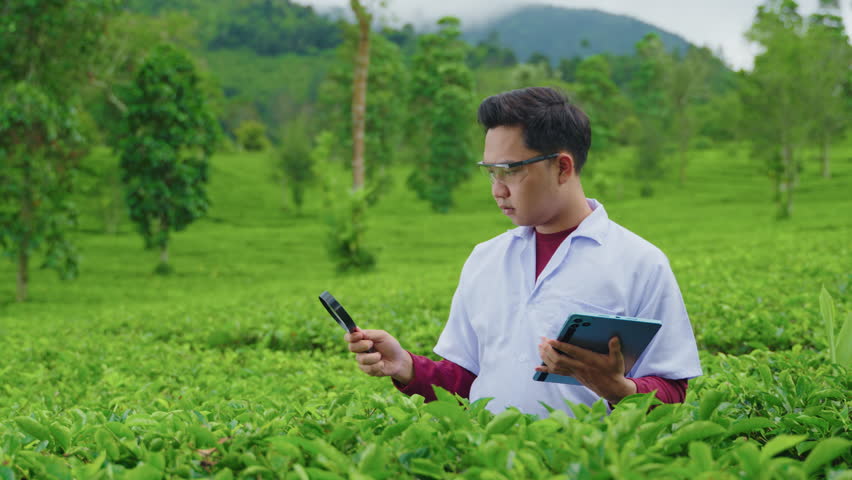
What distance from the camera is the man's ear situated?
7.97 ft

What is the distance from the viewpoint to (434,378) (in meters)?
2.68

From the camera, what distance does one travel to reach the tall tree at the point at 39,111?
1778 centimetres

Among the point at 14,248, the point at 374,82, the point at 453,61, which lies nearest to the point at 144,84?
the point at 14,248

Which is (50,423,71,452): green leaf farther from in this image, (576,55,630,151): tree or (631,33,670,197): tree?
(631,33,670,197): tree

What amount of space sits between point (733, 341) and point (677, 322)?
11.4 feet

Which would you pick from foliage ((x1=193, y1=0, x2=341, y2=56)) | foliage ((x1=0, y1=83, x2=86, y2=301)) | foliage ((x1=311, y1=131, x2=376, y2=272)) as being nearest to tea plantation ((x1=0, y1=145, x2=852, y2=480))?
foliage ((x1=0, y1=83, x2=86, y2=301))

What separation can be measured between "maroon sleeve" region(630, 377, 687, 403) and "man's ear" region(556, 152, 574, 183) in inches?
28.0

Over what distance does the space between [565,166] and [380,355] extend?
92 cm

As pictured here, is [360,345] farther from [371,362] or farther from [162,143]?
[162,143]

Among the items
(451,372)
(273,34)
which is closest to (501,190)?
(451,372)

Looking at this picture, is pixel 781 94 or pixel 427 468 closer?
pixel 427 468

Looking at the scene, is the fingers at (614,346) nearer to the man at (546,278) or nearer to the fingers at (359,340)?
the man at (546,278)

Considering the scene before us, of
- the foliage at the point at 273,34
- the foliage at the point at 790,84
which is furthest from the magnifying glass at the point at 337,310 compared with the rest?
the foliage at the point at 273,34

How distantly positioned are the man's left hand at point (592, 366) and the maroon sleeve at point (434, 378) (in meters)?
0.61
